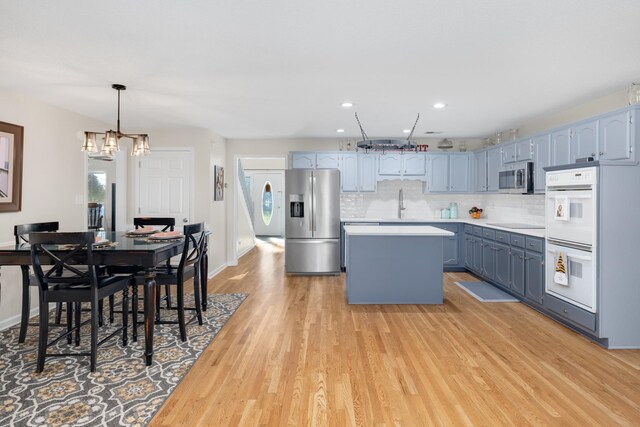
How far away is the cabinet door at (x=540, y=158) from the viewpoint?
14.8 feet

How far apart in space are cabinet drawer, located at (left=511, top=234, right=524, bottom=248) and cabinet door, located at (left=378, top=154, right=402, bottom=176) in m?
2.41

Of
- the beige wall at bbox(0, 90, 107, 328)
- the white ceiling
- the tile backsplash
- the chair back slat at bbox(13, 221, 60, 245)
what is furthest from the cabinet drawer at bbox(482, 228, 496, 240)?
the beige wall at bbox(0, 90, 107, 328)

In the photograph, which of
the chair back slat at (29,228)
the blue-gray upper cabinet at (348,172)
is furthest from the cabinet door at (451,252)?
the chair back slat at (29,228)

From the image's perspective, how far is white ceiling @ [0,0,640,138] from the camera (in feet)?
7.30

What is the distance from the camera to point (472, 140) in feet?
22.2

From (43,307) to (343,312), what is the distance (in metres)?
2.67

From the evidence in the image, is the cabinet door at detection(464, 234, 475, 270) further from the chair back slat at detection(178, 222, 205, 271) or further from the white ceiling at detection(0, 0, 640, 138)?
the chair back slat at detection(178, 222, 205, 271)

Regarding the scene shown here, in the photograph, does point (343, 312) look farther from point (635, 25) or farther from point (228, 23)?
point (635, 25)

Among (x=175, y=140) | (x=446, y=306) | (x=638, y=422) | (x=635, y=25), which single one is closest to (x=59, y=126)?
(x=175, y=140)

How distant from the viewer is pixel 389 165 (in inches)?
255

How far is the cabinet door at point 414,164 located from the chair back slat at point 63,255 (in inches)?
198

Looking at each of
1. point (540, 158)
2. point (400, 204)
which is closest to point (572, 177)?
point (540, 158)

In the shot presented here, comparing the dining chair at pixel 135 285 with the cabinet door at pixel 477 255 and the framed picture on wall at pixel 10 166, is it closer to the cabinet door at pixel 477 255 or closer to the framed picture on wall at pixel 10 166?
the framed picture on wall at pixel 10 166

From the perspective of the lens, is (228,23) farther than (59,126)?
No
